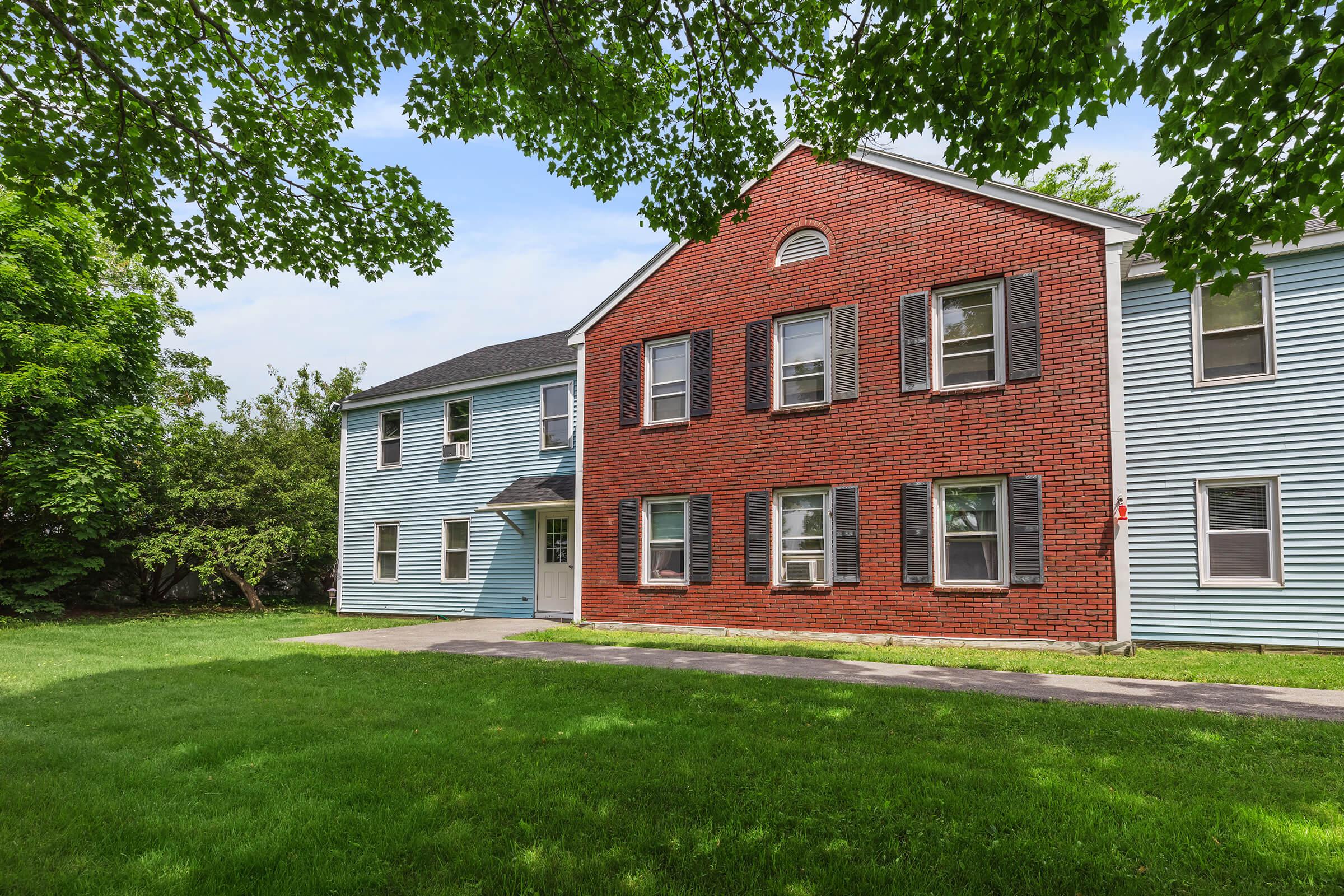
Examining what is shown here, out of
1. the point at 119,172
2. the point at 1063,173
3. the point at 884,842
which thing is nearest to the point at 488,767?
the point at 884,842

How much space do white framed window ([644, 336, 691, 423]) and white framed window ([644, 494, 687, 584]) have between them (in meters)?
1.54

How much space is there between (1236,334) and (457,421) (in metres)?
15.7

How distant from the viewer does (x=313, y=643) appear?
11.6 metres

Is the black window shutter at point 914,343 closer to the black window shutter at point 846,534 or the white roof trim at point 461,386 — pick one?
the black window shutter at point 846,534

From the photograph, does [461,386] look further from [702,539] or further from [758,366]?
[758,366]

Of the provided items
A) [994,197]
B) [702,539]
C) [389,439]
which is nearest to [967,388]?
[994,197]

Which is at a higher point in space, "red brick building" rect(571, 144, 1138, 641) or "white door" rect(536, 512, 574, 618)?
"red brick building" rect(571, 144, 1138, 641)

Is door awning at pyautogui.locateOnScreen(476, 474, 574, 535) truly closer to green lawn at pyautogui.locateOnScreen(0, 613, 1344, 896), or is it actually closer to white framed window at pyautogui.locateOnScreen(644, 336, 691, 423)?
white framed window at pyautogui.locateOnScreen(644, 336, 691, 423)

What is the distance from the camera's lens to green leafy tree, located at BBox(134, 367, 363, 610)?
1942 centimetres

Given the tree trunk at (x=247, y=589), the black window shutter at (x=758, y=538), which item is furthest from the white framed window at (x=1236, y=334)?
the tree trunk at (x=247, y=589)

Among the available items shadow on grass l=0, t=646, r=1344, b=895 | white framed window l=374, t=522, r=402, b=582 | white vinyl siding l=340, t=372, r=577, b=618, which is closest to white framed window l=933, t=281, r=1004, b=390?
shadow on grass l=0, t=646, r=1344, b=895

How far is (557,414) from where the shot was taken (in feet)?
55.9

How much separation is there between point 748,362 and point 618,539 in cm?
409

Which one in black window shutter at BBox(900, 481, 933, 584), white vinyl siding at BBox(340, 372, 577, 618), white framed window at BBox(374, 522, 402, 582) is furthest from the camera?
white framed window at BBox(374, 522, 402, 582)
